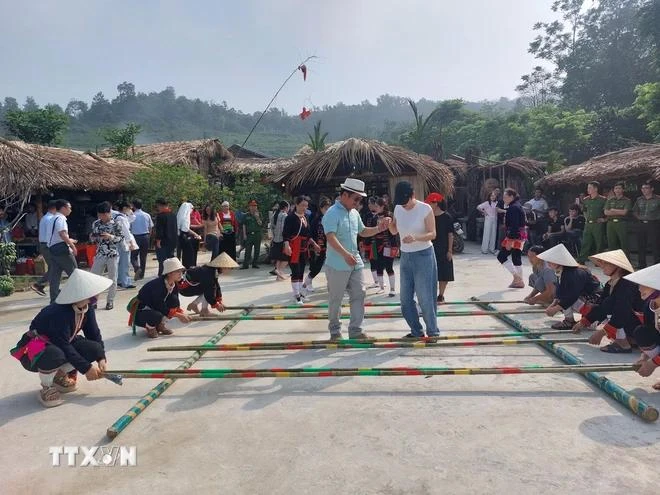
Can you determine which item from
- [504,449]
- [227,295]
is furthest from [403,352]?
[227,295]

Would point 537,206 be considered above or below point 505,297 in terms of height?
above

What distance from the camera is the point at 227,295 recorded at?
8.37 meters

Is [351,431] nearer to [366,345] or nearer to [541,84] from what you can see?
[366,345]

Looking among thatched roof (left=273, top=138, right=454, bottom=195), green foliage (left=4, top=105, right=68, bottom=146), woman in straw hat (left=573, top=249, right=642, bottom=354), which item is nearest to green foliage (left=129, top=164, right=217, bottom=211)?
thatched roof (left=273, top=138, right=454, bottom=195)

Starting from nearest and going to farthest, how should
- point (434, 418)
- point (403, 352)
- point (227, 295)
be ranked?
point (434, 418), point (403, 352), point (227, 295)

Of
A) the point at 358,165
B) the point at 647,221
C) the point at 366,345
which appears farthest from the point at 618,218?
the point at 366,345

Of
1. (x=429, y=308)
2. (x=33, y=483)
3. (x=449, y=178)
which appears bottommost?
(x=33, y=483)

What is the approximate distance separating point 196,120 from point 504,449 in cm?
6614

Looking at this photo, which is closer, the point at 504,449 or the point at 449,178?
the point at 504,449

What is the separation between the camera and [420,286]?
484 centimetres

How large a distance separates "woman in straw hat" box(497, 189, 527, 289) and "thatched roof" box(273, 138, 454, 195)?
16.4ft

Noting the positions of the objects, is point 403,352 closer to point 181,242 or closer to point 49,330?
point 49,330

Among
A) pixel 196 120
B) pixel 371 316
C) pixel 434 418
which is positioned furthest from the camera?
pixel 196 120

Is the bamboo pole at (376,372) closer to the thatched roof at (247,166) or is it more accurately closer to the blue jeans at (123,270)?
the blue jeans at (123,270)
